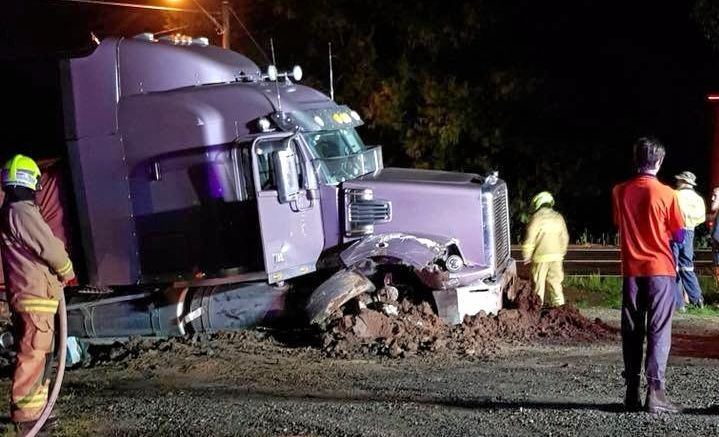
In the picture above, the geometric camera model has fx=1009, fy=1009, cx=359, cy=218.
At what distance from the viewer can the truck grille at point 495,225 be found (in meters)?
9.96

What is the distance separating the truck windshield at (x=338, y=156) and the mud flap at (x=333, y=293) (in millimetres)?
1004

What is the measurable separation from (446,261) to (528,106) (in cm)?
1511

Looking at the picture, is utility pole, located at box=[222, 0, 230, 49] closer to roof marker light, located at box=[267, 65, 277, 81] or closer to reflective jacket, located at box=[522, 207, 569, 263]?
roof marker light, located at box=[267, 65, 277, 81]

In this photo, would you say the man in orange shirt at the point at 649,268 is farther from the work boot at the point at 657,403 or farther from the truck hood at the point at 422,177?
the truck hood at the point at 422,177

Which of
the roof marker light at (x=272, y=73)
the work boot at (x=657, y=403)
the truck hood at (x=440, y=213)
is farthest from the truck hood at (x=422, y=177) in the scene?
the work boot at (x=657, y=403)

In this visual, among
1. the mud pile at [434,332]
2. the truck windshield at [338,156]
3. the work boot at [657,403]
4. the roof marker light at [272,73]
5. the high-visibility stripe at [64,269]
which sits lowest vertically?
the mud pile at [434,332]

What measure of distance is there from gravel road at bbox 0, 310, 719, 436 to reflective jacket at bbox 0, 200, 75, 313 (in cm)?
98

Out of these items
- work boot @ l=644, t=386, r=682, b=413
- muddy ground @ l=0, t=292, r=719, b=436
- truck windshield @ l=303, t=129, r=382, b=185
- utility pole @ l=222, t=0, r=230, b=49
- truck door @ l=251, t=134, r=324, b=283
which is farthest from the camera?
utility pole @ l=222, t=0, r=230, b=49

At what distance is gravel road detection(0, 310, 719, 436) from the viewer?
22.5 feet

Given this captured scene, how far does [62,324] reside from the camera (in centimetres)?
722

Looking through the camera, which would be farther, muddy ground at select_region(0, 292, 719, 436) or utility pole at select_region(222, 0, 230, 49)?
utility pole at select_region(222, 0, 230, 49)

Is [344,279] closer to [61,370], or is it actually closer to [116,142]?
[116,142]

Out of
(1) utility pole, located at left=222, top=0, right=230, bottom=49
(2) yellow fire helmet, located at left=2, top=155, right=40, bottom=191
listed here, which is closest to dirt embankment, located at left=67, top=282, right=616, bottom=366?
(2) yellow fire helmet, located at left=2, top=155, right=40, bottom=191

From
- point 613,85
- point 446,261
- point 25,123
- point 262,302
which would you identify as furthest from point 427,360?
point 613,85
